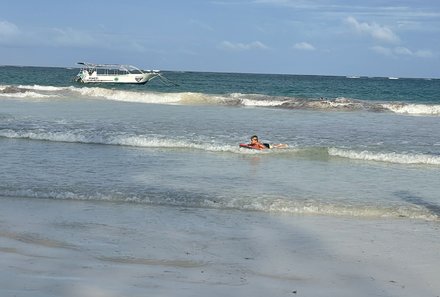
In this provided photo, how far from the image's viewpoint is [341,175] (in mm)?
13867

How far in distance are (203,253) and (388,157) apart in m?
10.3

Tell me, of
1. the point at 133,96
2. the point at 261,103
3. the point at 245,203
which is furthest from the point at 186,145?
the point at 133,96

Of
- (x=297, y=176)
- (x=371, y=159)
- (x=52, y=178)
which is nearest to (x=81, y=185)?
(x=52, y=178)

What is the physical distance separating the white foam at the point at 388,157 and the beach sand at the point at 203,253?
688cm

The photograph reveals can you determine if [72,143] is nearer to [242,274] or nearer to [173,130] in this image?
[173,130]

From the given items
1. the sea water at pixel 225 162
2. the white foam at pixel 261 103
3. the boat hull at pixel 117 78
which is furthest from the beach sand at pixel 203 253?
the boat hull at pixel 117 78

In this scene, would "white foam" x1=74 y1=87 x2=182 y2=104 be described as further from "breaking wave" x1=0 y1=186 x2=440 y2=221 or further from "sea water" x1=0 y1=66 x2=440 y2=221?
"breaking wave" x1=0 y1=186 x2=440 y2=221

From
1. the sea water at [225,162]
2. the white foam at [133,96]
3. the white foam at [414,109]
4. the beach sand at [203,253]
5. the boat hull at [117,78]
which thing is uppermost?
the boat hull at [117,78]

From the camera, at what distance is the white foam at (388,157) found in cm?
1619

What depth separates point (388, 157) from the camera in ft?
54.3

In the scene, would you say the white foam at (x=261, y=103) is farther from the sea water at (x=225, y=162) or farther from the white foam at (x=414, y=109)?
the sea water at (x=225, y=162)

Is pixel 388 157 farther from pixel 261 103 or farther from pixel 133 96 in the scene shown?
pixel 133 96

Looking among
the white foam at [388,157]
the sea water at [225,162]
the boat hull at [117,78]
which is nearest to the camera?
the sea water at [225,162]

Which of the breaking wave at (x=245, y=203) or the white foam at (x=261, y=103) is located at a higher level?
the white foam at (x=261, y=103)
